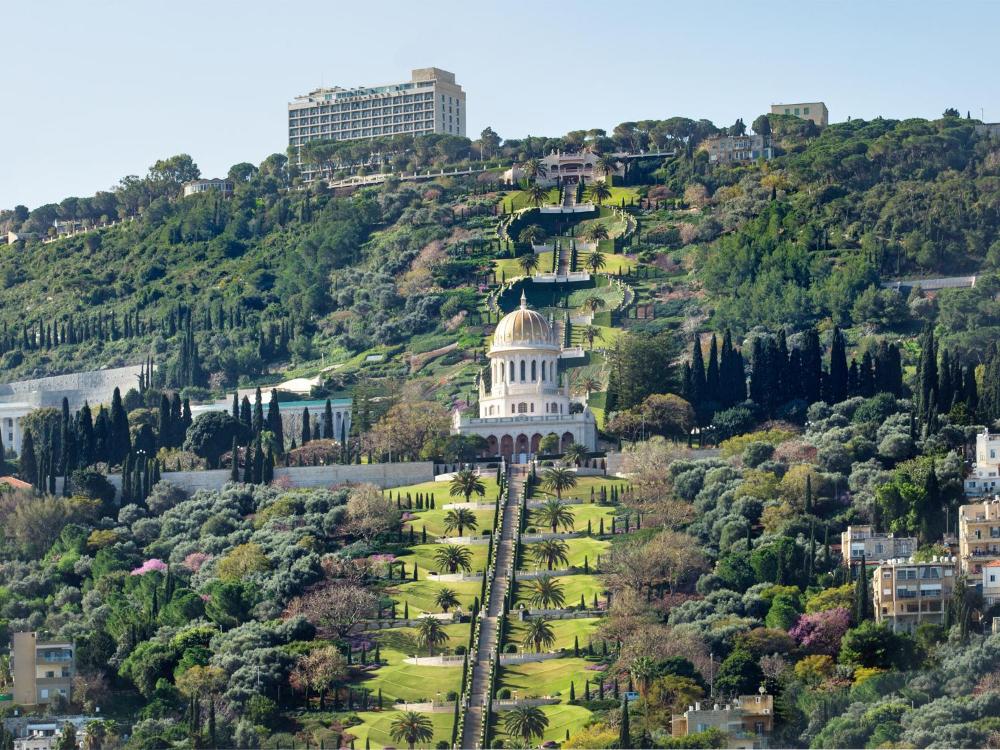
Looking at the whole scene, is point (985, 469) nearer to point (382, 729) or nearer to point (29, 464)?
point (382, 729)

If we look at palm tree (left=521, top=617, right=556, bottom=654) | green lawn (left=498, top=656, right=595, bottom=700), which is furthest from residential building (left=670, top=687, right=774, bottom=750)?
palm tree (left=521, top=617, right=556, bottom=654)

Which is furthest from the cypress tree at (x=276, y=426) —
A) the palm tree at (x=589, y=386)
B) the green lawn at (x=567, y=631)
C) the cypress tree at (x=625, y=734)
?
the cypress tree at (x=625, y=734)

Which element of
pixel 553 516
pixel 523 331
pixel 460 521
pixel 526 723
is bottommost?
pixel 526 723

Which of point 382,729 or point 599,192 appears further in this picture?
point 599,192

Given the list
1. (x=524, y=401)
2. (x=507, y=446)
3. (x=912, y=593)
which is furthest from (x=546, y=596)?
(x=524, y=401)

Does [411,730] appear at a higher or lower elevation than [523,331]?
lower

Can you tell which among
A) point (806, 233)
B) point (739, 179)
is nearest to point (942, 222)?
point (806, 233)
